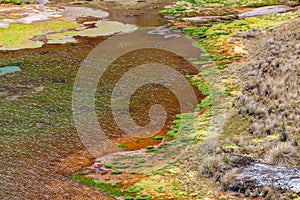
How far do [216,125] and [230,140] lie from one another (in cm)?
263

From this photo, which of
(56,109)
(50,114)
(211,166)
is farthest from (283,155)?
(56,109)

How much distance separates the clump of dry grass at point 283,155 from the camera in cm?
1858

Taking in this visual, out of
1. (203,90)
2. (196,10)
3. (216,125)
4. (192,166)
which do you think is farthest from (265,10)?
(192,166)

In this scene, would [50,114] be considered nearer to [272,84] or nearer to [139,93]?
[139,93]

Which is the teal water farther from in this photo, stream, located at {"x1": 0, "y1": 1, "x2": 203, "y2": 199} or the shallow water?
the shallow water

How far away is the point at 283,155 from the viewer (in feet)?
61.6

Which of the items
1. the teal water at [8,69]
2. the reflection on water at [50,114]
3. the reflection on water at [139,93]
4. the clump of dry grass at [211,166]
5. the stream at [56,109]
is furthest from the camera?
the teal water at [8,69]

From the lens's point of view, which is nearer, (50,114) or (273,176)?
(273,176)

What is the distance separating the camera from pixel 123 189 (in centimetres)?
1833

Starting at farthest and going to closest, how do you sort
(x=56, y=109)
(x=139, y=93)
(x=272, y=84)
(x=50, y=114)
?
(x=139, y=93) < (x=272, y=84) < (x=56, y=109) < (x=50, y=114)

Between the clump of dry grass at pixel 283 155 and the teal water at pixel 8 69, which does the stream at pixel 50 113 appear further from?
the clump of dry grass at pixel 283 155

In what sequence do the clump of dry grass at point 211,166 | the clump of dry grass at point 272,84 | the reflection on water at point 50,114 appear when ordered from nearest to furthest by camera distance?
the clump of dry grass at point 211,166 < the reflection on water at point 50,114 < the clump of dry grass at point 272,84

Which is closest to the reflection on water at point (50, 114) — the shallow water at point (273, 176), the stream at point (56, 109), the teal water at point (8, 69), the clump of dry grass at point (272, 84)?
the stream at point (56, 109)

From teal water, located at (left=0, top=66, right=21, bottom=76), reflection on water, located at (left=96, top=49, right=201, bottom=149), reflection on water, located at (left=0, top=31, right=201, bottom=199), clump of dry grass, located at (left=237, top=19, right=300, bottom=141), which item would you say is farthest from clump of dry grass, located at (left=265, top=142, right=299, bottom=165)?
teal water, located at (left=0, top=66, right=21, bottom=76)
